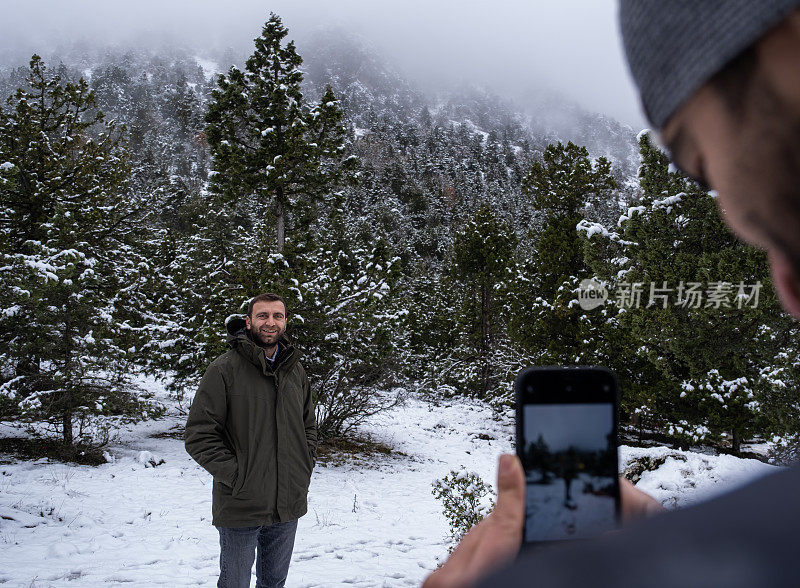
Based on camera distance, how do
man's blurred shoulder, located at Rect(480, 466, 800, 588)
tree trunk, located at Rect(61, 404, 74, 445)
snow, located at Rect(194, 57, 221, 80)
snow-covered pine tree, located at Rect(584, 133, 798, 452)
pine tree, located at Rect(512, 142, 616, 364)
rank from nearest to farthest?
man's blurred shoulder, located at Rect(480, 466, 800, 588), snow-covered pine tree, located at Rect(584, 133, 798, 452), tree trunk, located at Rect(61, 404, 74, 445), pine tree, located at Rect(512, 142, 616, 364), snow, located at Rect(194, 57, 221, 80)

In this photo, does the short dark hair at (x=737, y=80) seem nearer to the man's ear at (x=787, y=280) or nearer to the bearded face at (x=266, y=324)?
the man's ear at (x=787, y=280)

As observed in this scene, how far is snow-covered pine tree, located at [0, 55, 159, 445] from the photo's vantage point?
8.63 metres

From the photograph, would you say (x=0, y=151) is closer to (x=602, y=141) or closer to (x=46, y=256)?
(x=46, y=256)

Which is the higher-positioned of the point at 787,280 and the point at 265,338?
the point at 787,280

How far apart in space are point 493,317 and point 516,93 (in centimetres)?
19825

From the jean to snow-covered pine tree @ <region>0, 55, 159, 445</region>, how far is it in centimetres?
702

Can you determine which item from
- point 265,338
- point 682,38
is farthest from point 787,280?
point 265,338

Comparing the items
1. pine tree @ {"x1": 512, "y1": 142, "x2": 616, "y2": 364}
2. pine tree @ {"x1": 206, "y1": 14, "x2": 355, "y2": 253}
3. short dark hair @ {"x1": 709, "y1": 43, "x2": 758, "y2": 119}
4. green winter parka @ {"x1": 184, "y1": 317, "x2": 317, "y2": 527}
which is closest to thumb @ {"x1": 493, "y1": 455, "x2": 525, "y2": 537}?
short dark hair @ {"x1": 709, "y1": 43, "x2": 758, "y2": 119}

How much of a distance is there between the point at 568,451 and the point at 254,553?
3232 millimetres

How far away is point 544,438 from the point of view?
2.89 ft

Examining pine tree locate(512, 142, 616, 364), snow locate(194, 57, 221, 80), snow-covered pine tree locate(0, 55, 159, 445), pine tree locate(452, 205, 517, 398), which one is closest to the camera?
snow-covered pine tree locate(0, 55, 159, 445)

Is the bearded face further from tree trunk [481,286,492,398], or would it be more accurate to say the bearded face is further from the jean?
tree trunk [481,286,492,398]

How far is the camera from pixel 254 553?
11.1 ft

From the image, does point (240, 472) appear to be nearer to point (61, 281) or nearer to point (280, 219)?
point (61, 281)
